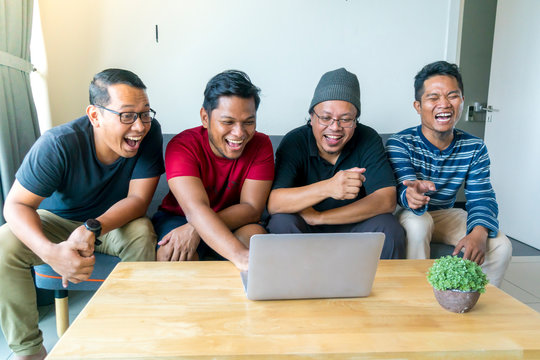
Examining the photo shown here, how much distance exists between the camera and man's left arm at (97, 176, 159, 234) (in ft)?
5.09

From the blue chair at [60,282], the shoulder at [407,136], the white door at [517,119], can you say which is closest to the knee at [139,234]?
the blue chair at [60,282]

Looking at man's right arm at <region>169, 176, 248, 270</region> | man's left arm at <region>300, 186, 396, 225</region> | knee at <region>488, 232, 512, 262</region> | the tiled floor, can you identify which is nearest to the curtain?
the tiled floor

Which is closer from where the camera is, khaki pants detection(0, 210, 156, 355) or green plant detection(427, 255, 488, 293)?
green plant detection(427, 255, 488, 293)

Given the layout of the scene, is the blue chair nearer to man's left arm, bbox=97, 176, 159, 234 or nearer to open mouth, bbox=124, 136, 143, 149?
man's left arm, bbox=97, 176, 159, 234

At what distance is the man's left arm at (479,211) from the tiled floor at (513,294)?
2.17 feet

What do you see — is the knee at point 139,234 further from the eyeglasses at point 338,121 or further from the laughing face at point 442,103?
the laughing face at point 442,103

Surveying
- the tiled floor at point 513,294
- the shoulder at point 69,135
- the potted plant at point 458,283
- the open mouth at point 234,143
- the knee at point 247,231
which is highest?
the shoulder at point 69,135

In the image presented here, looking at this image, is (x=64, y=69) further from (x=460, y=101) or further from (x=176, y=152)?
(x=460, y=101)

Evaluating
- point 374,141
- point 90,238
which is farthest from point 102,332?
point 374,141

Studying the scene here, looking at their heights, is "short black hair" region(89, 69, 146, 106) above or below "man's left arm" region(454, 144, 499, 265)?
above

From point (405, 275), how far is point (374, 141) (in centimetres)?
81

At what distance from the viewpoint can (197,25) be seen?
2404 mm

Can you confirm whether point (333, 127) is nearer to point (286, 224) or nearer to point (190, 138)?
point (286, 224)

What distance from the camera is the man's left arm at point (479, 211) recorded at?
1.70 m
